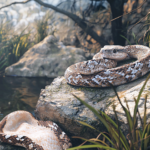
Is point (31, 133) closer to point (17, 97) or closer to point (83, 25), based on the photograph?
point (17, 97)

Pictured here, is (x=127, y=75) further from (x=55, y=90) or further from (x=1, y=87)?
(x=1, y=87)

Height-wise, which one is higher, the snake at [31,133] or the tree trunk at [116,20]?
the tree trunk at [116,20]

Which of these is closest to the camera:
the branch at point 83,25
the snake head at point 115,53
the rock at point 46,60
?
the snake head at point 115,53

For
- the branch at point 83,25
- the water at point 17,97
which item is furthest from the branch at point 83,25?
the water at point 17,97

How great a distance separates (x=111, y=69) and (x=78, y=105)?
62 cm

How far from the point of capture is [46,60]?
518 cm

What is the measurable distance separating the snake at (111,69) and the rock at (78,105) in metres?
0.09

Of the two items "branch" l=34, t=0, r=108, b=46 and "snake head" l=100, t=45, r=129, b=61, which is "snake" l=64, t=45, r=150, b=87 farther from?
"branch" l=34, t=0, r=108, b=46

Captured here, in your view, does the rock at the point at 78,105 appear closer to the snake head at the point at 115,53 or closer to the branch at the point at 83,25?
the snake head at the point at 115,53

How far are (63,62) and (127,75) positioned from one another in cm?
342

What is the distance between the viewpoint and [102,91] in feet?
6.65

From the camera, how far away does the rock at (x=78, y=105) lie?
1.70 metres

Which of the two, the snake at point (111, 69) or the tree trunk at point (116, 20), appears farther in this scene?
the tree trunk at point (116, 20)

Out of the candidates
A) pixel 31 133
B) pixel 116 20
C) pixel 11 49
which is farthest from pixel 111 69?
pixel 11 49
